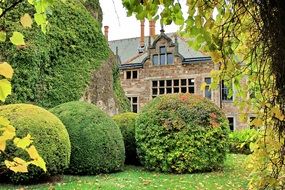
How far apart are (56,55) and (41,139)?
18.6ft

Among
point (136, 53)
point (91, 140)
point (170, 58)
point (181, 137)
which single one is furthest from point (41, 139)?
point (136, 53)

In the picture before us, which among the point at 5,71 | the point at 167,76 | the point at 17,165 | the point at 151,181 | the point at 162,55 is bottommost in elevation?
the point at 151,181

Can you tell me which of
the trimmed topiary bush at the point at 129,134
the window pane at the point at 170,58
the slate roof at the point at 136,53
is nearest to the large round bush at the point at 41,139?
the trimmed topiary bush at the point at 129,134

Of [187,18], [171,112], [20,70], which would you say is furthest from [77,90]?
[187,18]

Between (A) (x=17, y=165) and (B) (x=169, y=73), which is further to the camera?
(B) (x=169, y=73)

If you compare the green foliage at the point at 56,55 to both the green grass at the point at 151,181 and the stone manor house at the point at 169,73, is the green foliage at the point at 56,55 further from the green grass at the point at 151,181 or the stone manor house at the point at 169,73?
the stone manor house at the point at 169,73

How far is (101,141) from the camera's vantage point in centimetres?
1000

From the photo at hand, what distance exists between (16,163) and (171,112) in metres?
9.81

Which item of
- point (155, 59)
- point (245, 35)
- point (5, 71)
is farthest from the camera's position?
point (155, 59)

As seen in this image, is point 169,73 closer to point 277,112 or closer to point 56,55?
point 56,55

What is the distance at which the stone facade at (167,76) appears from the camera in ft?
103

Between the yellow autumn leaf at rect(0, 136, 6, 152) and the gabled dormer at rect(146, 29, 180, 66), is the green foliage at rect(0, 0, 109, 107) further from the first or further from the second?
the gabled dormer at rect(146, 29, 180, 66)

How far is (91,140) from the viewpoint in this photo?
32.4ft

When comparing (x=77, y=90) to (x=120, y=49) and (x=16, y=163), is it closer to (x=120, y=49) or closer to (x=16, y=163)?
(x=16, y=163)
